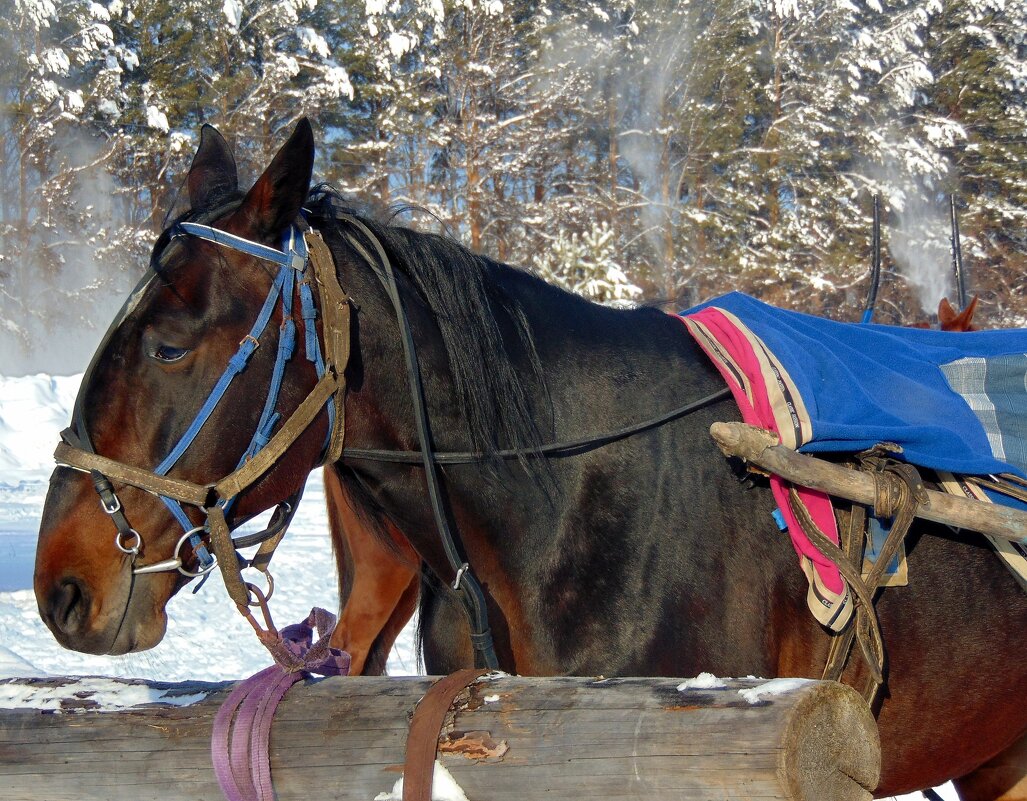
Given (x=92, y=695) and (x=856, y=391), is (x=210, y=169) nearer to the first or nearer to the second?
(x=92, y=695)

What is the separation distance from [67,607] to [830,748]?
141 cm

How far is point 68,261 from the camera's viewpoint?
23.3 m

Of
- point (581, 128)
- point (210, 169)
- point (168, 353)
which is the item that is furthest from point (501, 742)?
point (581, 128)

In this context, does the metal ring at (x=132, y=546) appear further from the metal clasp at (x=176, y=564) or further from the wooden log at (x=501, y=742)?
the wooden log at (x=501, y=742)

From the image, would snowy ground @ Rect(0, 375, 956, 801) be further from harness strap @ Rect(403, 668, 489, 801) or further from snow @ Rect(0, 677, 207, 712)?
harness strap @ Rect(403, 668, 489, 801)

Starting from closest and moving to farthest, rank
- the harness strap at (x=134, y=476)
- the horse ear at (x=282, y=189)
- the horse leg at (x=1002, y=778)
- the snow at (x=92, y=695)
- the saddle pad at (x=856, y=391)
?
the snow at (x=92, y=695)
the harness strap at (x=134, y=476)
the horse ear at (x=282, y=189)
the saddle pad at (x=856, y=391)
the horse leg at (x=1002, y=778)

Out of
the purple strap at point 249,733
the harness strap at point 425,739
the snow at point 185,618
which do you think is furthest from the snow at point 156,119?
the harness strap at point 425,739

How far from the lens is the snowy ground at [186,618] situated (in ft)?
15.8

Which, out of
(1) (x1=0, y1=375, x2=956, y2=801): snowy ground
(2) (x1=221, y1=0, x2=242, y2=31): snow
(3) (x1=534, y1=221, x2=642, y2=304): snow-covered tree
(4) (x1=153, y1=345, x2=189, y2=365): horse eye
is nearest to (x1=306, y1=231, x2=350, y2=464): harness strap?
(4) (x1=153, y1=345, x2=189, y2=365): horse eye

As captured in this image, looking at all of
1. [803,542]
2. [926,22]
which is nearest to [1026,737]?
[803,542]

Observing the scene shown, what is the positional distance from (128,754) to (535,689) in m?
0.72

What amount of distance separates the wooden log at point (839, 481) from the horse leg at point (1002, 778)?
0.86 metres

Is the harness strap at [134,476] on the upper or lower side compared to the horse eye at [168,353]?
lower

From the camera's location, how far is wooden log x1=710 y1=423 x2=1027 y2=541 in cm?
184
